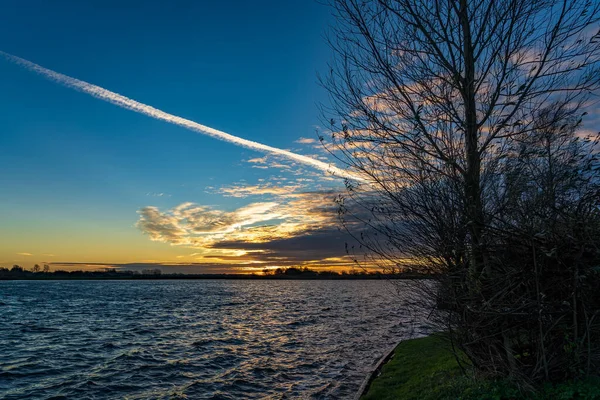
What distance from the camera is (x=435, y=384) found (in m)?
11.4

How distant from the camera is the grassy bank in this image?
7567 millimetres

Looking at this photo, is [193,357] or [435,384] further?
[193,357]

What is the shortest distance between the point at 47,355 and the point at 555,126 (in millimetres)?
27802

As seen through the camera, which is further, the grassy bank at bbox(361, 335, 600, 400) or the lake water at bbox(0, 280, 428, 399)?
the lake water at bbox(0, 280, 428, 399)

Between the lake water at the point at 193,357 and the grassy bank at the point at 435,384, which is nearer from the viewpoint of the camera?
the grassy bank at the point at 435,384

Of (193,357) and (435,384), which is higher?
(435,384)

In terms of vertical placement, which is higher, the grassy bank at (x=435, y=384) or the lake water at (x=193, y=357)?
the grassy bank at (x=435, y=384)

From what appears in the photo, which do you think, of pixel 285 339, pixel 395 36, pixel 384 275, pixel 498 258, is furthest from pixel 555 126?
pixel 285 339

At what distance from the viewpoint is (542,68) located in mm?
7211

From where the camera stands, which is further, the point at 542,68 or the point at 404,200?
the point at 404,200

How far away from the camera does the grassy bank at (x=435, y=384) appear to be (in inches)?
298

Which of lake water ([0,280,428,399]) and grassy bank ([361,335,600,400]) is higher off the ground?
grassy bank ([361,335,600,400])

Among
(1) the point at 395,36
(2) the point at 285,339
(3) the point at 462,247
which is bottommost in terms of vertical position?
(2) the point at 285,339

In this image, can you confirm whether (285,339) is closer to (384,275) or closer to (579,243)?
(384,275)
